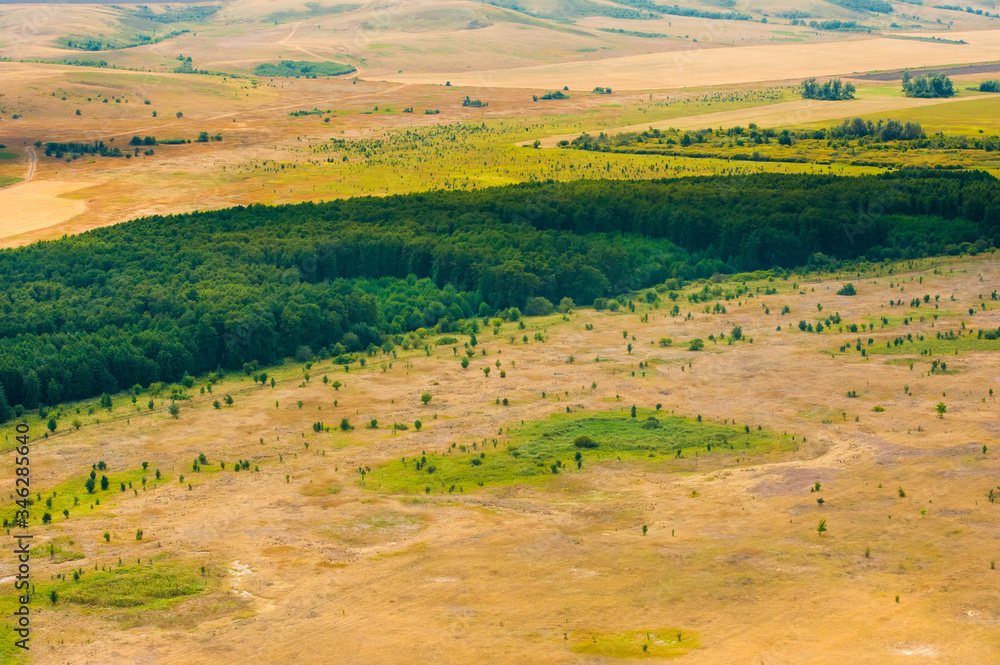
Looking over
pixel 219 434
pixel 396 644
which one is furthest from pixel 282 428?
pixel 396 644

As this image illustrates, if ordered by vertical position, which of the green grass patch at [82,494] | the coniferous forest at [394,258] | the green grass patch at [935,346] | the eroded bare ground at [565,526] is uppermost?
the coniferous forest at [394,258]

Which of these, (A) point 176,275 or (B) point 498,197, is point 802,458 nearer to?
(A) point 176,275

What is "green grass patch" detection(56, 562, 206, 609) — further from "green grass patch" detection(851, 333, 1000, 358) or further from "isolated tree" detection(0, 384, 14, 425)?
"green grass patch" detection(851, 333, 1000, 358)

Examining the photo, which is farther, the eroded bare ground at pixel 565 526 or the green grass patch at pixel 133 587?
the green grass patch at pixel 133 587

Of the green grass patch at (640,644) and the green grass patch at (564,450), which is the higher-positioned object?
the green grass patch at (564,450)

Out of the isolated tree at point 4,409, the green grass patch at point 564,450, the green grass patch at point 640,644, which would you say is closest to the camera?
the green grass patch at point 640,644

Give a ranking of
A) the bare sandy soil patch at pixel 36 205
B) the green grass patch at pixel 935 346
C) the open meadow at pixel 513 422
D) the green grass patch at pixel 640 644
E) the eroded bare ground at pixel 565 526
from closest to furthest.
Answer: the green grass patch at pixel 640 644 < the eroded bare ground at pixel 565 526 < the open meadow at pixel 513 422 < the green grass patch at pixel 935 346 < the bare sandy soil patch at pixel 36 205

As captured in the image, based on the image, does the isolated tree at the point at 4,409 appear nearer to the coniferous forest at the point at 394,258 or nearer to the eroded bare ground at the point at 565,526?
the coniferous forest at the point at 394,258

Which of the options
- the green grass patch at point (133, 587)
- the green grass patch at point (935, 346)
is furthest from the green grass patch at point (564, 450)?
the green grass patch at point (935, 346)
